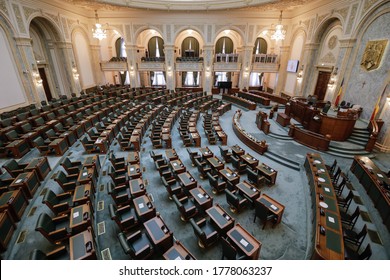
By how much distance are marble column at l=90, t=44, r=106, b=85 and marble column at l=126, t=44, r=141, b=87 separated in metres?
3.17

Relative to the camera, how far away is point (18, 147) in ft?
24.5

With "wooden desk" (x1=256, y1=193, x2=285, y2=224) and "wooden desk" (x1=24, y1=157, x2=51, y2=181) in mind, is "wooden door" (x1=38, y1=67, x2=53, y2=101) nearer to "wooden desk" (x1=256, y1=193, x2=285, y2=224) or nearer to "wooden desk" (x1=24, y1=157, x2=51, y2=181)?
"wooden desk" (x1=24, y1=157, x2=51, y2=181)

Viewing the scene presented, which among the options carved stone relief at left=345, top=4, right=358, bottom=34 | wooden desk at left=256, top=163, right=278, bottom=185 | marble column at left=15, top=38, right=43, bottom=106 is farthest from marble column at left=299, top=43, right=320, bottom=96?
marble column at left=15, top=38, right=43, bottom=106

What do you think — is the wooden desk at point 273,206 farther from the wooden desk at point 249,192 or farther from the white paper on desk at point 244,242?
the white paper on desk at point 244,242

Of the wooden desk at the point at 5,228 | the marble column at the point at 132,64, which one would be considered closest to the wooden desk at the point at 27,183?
the wooden desk at the point at 5,228

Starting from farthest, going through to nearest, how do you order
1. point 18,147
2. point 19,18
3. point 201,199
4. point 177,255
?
1. point 19,18
2. point 18,147
3. point 201,199
4. point 177,255

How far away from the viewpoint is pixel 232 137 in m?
10.9

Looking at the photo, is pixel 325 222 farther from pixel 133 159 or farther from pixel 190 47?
pixel 190 47

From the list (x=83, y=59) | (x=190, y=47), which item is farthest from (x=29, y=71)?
(x=190, y=47)

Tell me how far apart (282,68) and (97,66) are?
64.4 ft

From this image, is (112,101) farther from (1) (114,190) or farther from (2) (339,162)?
(2) (339,162)

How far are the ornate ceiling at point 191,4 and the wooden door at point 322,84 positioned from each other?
5.70 meters
